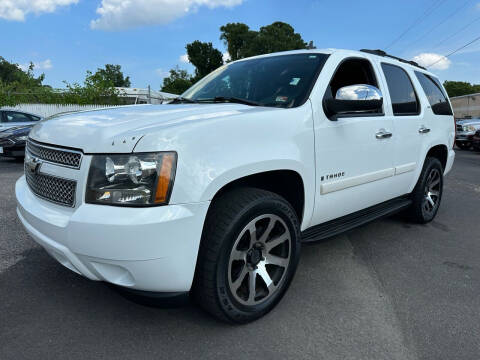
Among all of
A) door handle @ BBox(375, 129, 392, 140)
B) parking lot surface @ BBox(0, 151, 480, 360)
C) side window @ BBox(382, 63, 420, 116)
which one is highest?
side window @ BBox(382, 63, 420, 116)

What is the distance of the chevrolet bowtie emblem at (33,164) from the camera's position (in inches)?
85.7

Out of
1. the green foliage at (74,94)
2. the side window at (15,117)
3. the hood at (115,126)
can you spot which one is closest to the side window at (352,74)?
the hood at (115,126)

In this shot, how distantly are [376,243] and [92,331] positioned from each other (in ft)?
9.03

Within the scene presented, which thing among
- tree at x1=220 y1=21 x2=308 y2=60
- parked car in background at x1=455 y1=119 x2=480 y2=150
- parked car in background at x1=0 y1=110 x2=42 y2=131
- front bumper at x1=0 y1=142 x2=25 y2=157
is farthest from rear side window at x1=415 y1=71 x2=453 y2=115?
tree at x1=220 y1=21 x2=308 y2=60

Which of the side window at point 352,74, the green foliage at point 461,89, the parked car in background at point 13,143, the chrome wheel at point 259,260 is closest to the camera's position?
the chrome wheel at point 259,260

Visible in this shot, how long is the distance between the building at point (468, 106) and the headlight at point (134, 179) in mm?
41338

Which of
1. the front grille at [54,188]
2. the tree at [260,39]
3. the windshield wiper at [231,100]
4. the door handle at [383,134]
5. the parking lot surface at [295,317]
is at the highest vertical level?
the tree at [260,39]

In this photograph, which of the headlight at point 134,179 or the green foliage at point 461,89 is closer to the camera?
the headlight at point 134,179

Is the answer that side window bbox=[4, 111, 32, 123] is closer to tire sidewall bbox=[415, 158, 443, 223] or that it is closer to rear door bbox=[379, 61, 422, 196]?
rear door bbox=[379, 61, 422, 196]

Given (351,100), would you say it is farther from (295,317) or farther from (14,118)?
(14,118)

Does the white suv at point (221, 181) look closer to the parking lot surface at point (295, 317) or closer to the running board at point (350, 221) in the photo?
the running board at point (350, 221)

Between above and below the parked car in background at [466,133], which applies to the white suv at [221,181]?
above

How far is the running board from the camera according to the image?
2714 mm

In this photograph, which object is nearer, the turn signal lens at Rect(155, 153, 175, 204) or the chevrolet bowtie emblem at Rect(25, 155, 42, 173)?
the turn signal lens at Rect(155, 153, 175, 204)
